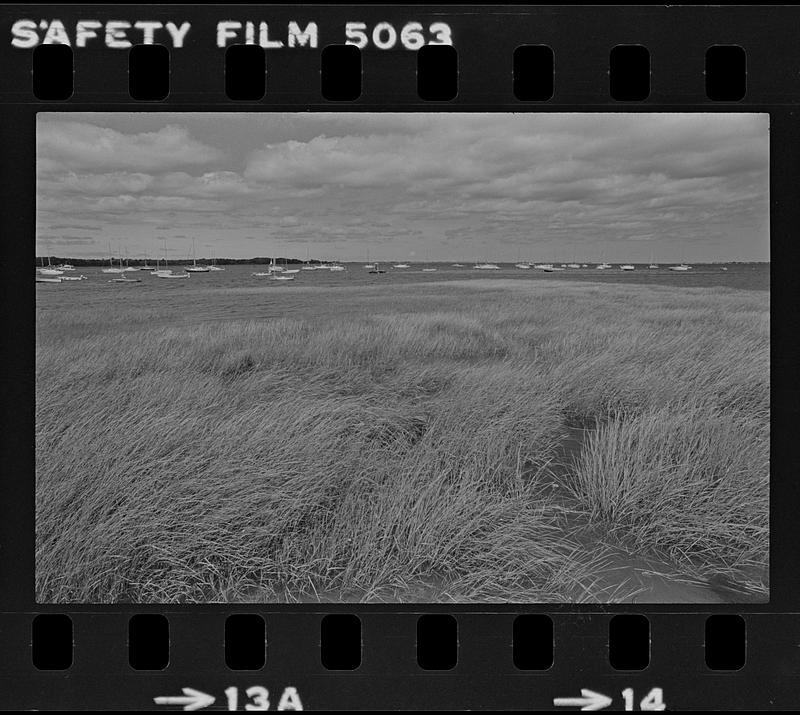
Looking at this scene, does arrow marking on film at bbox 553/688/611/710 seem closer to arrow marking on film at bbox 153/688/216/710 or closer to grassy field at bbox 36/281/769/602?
grassy field at bbox 36/281/769/602

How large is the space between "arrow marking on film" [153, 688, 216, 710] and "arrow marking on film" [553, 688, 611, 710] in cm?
162

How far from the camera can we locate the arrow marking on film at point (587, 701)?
2.66m

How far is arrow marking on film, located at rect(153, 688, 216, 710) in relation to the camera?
8.61ft

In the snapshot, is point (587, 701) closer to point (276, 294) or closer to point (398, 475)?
point (398, 475)

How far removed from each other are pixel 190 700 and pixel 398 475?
6.93 ft

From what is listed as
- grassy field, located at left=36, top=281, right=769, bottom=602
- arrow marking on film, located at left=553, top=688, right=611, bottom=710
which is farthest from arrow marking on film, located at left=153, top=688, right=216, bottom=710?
arrow marking on film, located at left=553, top=688, right=611, bottom=710

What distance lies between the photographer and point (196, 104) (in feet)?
9.40

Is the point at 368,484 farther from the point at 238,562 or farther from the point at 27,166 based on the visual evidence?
the point at 27,166

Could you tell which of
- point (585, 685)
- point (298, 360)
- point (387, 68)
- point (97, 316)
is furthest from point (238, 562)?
point (97, 316)

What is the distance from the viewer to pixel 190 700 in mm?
2629

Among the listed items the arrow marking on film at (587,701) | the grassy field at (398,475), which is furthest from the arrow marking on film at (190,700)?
the arrow marking on film at (587,701)

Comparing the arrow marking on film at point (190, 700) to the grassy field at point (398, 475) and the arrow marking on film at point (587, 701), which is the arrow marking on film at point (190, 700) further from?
the arrow marking on film at point (587, 701)

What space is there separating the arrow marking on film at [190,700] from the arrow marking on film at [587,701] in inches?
63.6

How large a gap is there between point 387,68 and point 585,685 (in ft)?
10.3
